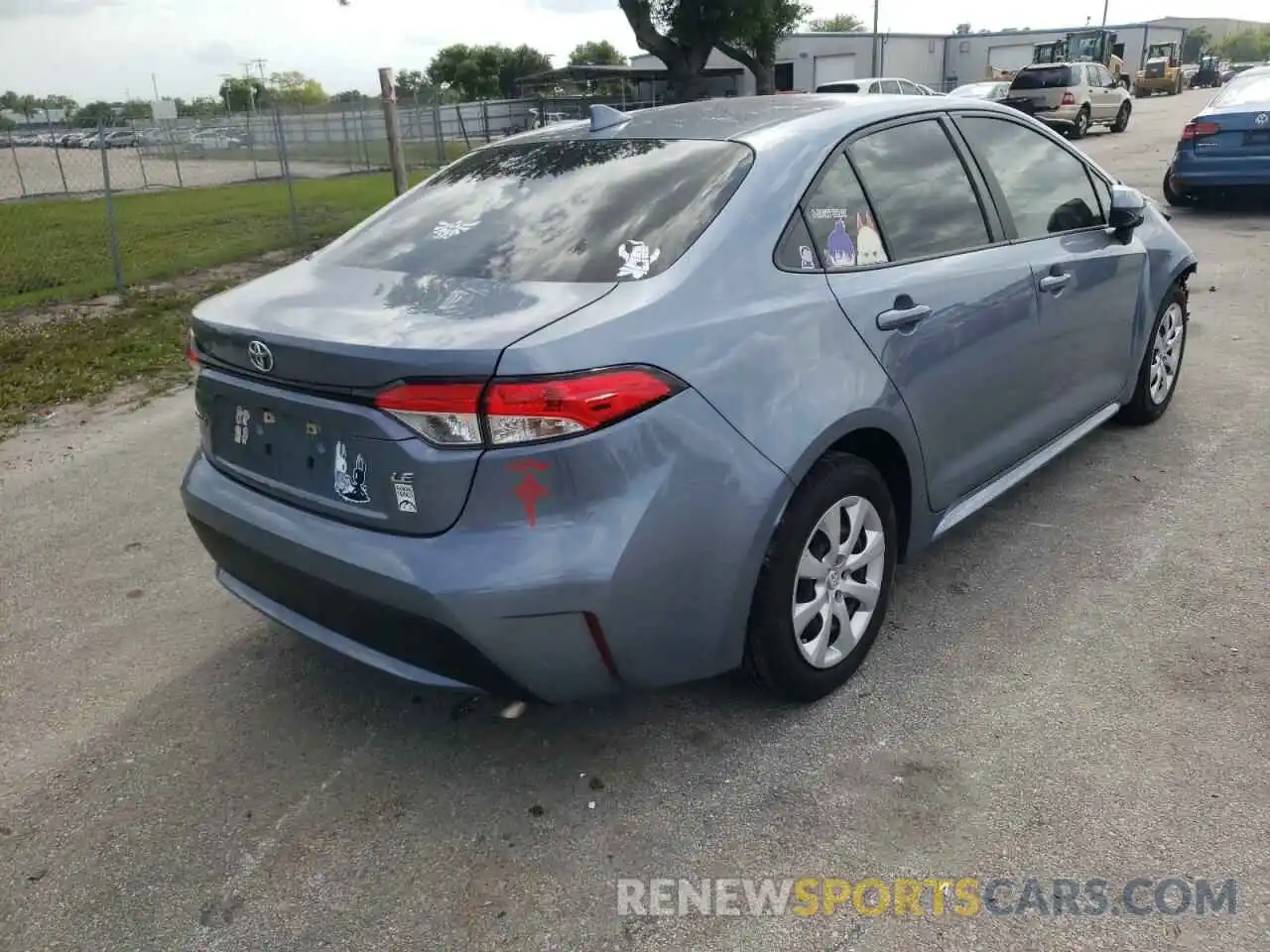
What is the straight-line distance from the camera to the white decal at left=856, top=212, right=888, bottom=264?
3.04m

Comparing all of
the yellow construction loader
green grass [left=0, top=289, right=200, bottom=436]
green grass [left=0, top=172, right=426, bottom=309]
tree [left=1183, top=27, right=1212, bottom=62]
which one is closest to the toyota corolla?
green grass [left=0, top=289, right=200, bottom=436]

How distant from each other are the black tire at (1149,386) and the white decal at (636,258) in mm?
3102

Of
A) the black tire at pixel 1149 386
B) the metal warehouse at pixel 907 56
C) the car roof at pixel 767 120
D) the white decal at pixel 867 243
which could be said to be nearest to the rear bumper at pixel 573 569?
the white decal at pixel 867 243

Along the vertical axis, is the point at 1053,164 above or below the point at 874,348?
above

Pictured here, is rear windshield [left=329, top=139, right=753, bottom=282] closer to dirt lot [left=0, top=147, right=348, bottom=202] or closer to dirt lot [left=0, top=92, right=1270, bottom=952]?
dirt lot [left=0, top=92, right=1270, bottom=952]

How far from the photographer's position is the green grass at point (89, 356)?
21.9 ft

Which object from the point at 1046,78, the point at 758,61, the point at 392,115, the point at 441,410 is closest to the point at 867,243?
the point at 441,410

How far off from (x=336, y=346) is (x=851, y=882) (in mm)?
1733

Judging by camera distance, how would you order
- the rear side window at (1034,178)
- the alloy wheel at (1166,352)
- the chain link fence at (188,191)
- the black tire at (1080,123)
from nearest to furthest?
the rear side window at (1034,178) < the alloy wheel at (1166,352) < the chain link fence at (188,191) < the black tire at (1080,123)

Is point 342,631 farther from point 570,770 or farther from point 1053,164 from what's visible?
point 1053,164

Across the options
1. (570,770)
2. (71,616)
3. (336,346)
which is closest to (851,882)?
A: (570,770)

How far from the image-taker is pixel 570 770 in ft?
9.14

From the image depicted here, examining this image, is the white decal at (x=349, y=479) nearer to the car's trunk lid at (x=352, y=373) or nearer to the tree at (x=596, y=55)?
the car's trunk lid at (x=352, y=373)

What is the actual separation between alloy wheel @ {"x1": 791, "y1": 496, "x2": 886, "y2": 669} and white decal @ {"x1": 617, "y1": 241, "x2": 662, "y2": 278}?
829 millimetres
